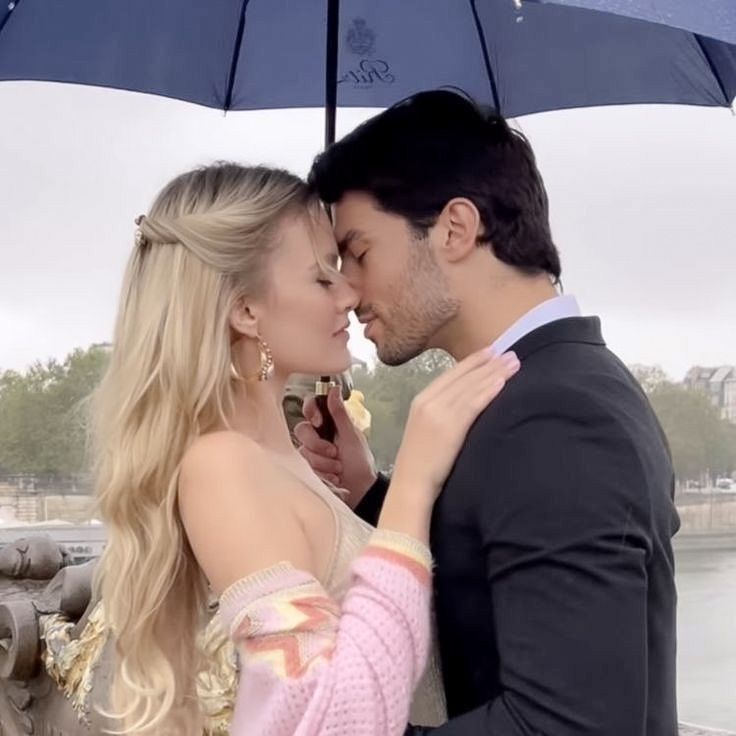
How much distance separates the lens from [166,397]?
164 centimetres

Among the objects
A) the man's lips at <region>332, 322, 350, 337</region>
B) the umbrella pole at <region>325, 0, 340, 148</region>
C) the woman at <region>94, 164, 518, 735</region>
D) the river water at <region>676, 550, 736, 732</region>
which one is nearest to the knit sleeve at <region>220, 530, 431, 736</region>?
the woman at <region>94, 164, 518, 735</region>

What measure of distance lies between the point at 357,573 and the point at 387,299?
0.39 metres

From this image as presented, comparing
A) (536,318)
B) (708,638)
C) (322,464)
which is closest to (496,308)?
(536,318)

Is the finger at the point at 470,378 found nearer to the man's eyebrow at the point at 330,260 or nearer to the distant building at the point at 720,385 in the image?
the man's eyebrow at the point at 330,260

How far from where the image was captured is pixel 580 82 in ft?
8.86

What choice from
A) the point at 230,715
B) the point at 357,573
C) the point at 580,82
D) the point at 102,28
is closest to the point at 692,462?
the point at 580,82

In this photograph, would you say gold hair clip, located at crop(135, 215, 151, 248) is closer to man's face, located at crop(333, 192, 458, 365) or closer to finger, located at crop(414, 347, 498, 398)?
man's face, located at crop(333, 192, 458, 365)

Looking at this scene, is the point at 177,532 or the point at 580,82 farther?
the point at 580,82

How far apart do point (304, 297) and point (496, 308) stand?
0.27 meters

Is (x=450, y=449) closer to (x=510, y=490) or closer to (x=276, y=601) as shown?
(x=510, y=490)

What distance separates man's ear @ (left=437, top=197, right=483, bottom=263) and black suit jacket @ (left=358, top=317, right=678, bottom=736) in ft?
0.60

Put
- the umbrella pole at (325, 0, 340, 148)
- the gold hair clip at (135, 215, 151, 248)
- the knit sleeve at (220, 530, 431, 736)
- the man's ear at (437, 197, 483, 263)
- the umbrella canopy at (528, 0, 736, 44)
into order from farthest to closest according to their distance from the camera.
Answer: the umbrella pole at (325, 0, 340, 148)
the gold hair clip at (135, 215, 151, 248)
the man's ear at (437, 197, 483, 263)
the knit sleeve at (220, 530, 431, 736)
the umbrella canopy at (528, 0, 736, 44)

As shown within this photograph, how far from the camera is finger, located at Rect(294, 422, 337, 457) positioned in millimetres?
2174

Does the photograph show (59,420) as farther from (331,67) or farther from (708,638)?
(708,638)
